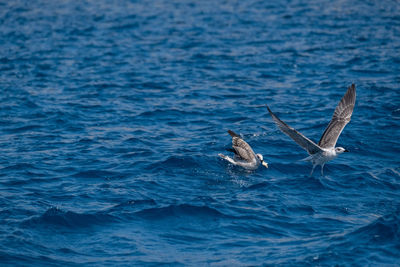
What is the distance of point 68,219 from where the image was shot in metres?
11.7

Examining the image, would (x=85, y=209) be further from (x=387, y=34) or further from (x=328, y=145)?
(x=387, y=34)

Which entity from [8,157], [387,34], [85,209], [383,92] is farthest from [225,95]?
[387,34]

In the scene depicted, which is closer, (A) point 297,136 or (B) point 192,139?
(A) point 297,136

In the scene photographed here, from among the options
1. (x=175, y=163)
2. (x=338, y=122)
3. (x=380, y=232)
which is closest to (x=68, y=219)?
(x=175, y=163)

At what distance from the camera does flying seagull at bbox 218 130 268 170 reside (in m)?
14.6

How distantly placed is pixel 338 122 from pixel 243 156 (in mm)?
2566

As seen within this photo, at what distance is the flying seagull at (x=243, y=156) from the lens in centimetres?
1455

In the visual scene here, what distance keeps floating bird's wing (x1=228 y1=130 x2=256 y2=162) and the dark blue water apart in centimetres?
42

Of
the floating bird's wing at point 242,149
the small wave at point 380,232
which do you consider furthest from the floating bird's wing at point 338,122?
the small wave at point 380,232

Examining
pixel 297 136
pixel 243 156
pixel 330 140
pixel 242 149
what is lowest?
pixel 243 156

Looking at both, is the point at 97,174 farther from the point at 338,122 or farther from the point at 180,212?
the point at 338,122

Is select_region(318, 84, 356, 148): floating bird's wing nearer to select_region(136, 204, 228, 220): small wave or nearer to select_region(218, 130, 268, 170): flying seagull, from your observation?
select_region(218, 130, 268, 170): flying seagull

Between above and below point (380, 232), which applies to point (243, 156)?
above

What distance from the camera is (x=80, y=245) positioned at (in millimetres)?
10859
